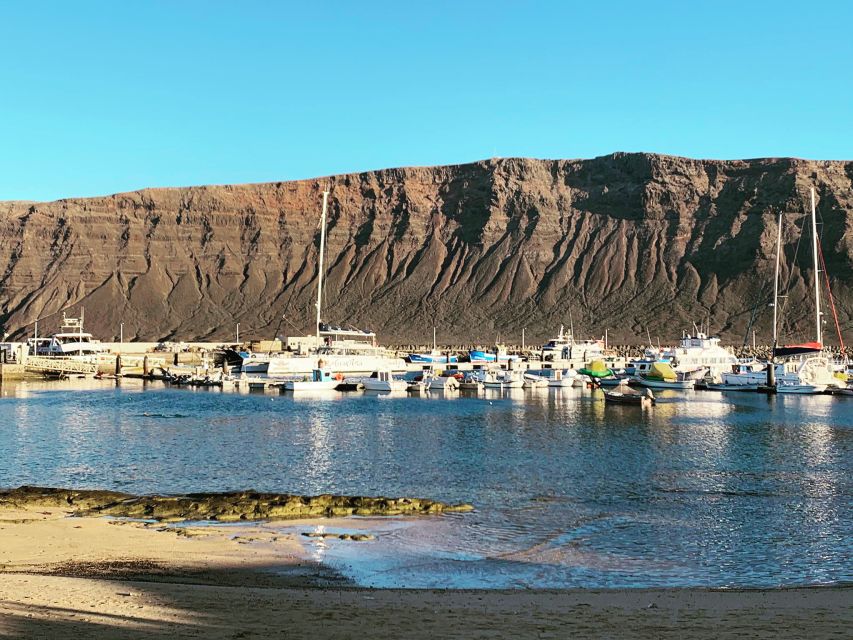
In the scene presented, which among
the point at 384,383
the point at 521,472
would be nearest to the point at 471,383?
the point at 384,383

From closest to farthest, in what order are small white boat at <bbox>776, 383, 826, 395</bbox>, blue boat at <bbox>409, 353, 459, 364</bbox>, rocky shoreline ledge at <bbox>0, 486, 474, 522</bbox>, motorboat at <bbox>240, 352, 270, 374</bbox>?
rocky shoreline ledge at <bbox>0, 486, 474, 522</bbox> < small white boat at <bbox>776, 383, 826, 395</bbox> < motorboat at <bbox>240, 352, 270, 374</bbox> < blue boat at <bbox>409, 353, 459, 364</bbox>

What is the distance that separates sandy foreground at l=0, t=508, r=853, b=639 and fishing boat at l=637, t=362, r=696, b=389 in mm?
68954

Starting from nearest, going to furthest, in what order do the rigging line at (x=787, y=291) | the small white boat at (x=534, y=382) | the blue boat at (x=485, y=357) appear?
the small white boat at (x=534, y=382) → the blue boat at (x=485, y=357) → the rigging line at (x=787, y=291)

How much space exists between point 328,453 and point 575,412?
2589 cm

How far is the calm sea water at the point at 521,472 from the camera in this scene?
67.2ft

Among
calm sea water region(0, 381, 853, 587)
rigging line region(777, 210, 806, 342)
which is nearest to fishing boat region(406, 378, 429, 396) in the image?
calm sea water region(0, 381, 853, 587)

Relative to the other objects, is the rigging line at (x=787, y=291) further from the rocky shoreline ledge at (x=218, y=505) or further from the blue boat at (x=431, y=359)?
the rocky shoreline ledge at (x=218, y=505)

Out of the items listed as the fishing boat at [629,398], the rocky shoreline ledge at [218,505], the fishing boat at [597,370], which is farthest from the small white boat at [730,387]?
the rocky shoreline ledge at [218,505]

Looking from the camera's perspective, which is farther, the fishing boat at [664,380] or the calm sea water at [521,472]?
the fishing boat at [664,380]

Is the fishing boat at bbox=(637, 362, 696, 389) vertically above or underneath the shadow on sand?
above

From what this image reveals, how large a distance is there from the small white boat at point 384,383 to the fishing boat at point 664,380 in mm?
22392

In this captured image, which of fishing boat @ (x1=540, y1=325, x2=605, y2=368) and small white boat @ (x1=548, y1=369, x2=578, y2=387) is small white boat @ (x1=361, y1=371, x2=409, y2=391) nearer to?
small white boat @ (x1=548, y1=369, x2=578, y2=387)

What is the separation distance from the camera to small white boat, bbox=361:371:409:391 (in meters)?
80.4

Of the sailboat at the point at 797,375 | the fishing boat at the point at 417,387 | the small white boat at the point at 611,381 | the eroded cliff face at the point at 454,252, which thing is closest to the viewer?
the sailboat at the point at 797,375
